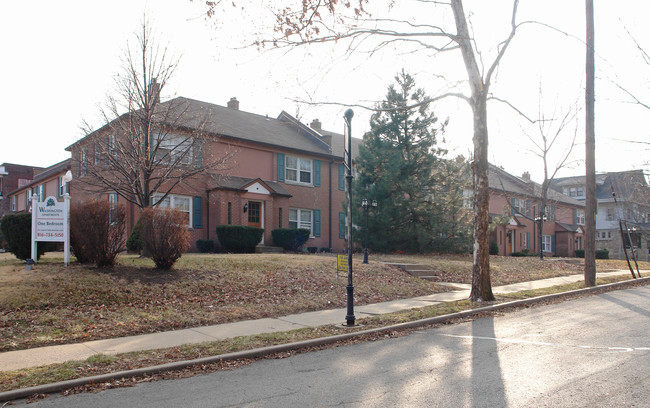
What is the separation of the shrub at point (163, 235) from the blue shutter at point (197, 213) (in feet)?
33.1

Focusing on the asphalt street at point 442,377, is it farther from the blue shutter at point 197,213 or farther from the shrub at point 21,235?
the blue shutter at point 197,213

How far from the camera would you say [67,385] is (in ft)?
18.6

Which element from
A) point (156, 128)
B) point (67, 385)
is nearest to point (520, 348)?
point (67, 385)

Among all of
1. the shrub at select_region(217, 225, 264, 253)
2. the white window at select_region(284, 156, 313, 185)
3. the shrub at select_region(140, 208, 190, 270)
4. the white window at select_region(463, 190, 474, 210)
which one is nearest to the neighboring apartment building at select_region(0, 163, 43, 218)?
the white window at select_region(284, 156, 313, 185)

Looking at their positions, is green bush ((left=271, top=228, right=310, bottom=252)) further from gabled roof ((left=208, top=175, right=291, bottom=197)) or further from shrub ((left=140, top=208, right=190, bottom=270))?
shrub ((left=140, top=208, right=190, bottom=270))

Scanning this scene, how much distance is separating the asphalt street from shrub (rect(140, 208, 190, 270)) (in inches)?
237

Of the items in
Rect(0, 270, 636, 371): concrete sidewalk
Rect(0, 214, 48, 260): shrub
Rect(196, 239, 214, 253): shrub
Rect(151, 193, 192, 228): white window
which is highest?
Rect(151, 193, 192, 228): white window

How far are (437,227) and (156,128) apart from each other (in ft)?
45.6

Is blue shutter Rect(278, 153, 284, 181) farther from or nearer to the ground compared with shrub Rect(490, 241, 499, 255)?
farther from the ground

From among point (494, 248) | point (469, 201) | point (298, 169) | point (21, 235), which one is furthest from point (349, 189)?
point (494, 248)

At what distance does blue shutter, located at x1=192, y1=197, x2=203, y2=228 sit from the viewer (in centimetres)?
2247

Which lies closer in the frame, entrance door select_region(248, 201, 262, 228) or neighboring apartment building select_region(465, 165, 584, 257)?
entrance door select_region(248, 201, 262, 228)

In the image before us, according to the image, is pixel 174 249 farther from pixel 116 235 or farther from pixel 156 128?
pixel 156 128

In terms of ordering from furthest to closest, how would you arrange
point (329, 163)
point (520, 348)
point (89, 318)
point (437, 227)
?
point (329, 163)
point (437, 227)
point (89, 318)
point (520, 348)
